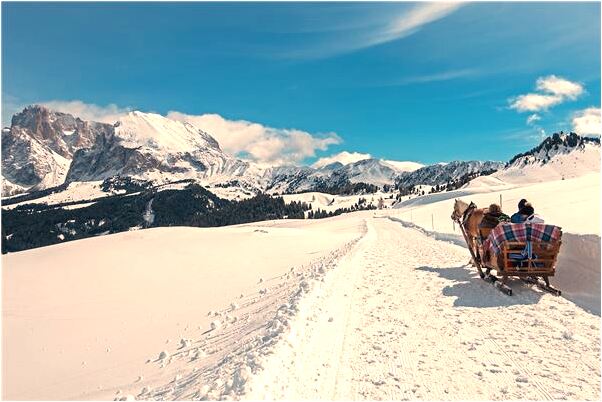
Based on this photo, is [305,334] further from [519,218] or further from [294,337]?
[519,218]

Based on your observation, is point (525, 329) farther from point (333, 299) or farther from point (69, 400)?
point (69, 400)

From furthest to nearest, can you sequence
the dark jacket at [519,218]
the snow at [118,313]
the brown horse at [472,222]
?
the brown horse at [472,222] → the dark jacket at [519,218] → the snow at [118,313]

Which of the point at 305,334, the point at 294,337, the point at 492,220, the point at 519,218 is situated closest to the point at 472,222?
the point at 492,220

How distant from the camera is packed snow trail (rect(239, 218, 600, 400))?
270 inches

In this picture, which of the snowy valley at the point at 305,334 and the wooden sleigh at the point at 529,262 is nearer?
the snowy valley at the point at 305,334

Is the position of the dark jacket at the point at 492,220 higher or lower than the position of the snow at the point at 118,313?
higher

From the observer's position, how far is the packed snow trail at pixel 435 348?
6.85 m

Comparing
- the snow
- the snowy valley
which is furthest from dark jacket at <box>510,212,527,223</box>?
the snow

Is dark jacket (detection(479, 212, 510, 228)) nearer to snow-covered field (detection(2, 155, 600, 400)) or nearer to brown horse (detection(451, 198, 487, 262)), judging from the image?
brown horse (detection(451, 198, 487, 262))

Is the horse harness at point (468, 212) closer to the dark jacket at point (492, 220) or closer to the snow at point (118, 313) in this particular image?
the dark jacket at point (492, 220)

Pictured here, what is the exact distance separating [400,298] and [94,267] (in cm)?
1353

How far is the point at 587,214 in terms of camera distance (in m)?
37.2

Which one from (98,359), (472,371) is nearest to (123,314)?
(98,359)

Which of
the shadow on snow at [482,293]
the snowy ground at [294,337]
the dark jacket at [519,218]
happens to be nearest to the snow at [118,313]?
the snowy ground at [294,337]
